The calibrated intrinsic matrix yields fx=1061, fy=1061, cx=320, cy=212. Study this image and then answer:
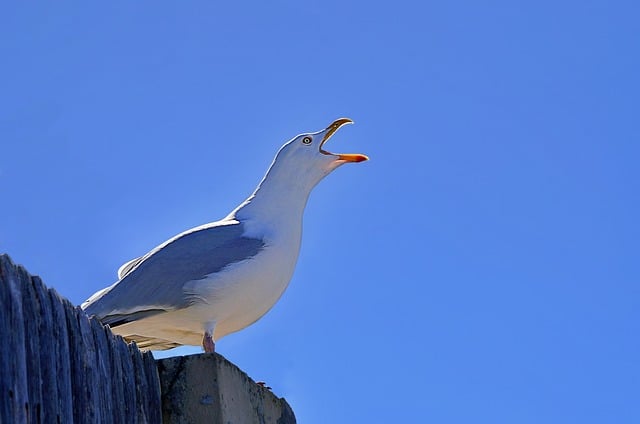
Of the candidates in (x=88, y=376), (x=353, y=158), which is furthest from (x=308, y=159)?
(x=88, y=376)

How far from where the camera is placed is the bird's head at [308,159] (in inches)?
251

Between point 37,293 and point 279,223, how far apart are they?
113 inches

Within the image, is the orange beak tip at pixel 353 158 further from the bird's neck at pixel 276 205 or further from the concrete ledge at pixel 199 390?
the concrete ledge at pixel 199 390

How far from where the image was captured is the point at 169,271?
535cm

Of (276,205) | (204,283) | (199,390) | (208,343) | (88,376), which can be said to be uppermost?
(276,205)

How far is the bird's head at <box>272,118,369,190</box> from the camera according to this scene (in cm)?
638

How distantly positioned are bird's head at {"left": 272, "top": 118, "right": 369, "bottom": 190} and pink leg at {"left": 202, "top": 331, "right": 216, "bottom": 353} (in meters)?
1.36

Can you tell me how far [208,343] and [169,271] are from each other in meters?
0.42

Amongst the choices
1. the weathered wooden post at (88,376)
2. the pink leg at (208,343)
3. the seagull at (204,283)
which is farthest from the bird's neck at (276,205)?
the weathered wooden post at (88,376)

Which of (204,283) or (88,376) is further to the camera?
(204,283)

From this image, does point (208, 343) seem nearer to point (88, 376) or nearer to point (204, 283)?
point (204, 283)

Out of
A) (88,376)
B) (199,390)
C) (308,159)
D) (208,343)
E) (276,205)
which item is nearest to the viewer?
(88,376)

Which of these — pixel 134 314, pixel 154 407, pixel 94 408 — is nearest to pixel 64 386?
pixel 94 408

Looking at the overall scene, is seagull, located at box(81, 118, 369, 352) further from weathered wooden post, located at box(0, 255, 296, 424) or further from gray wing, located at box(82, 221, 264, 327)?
weathered wooden post, located at box(0, 255, 296, 424)
